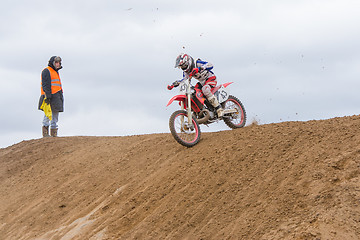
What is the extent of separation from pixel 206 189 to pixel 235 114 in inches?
150

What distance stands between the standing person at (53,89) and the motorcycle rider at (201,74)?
5858mm

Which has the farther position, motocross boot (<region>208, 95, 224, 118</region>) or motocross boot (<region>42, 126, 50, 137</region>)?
motocross boot (<region>42, 126, 50, 137</region>)

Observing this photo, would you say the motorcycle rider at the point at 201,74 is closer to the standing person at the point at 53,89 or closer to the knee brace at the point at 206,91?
the knee brace at the point at 206,91

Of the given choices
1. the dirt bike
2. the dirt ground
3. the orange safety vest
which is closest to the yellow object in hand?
the orange safety vest

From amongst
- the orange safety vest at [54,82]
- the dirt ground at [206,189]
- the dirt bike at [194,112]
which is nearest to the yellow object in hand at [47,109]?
the orange safety vest at [54,82]

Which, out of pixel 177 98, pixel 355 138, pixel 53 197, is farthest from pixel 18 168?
pixel 355 138

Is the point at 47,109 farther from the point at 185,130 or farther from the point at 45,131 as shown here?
the point at 185,130

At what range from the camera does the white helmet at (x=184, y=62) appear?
10375mm

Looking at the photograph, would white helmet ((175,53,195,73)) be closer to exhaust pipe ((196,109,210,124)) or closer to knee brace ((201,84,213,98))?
knee brace ((201,84,213,98))

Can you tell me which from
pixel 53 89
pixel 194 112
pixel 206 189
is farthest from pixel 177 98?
pixel 53 89

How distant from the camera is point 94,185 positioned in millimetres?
10688

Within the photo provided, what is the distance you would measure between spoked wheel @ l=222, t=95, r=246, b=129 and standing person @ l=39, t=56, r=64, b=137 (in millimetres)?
6134

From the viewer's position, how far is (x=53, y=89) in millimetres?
15133

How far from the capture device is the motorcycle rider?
34.1 ft
